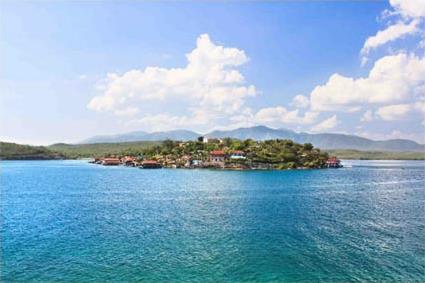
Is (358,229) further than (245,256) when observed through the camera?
Yes

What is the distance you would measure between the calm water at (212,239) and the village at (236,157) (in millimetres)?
53408

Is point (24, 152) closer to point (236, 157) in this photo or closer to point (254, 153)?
point (236, 157)

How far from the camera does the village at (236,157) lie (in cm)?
9294

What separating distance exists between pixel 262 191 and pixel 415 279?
2988 centimetres

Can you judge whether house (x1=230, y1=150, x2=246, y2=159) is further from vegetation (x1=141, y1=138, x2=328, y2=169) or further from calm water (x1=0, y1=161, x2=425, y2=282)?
calm water (x1=0, y1=161, x2=425, y2=282)

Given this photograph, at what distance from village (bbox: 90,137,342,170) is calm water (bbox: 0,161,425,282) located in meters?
53.4

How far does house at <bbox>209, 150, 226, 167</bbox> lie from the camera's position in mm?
94556

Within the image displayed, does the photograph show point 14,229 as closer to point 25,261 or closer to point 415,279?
point 25,261

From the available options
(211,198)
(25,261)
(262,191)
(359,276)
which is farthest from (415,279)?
(262,191)

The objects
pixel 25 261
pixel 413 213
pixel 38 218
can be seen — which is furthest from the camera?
pixel 413 213

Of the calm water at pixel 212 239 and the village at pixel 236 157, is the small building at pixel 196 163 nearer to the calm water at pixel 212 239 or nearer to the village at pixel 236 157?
the village at pixel 236 157

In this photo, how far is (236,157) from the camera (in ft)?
312

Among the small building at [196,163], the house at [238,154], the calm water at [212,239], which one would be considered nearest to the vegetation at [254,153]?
the house at [238,154]

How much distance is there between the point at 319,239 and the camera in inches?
872
